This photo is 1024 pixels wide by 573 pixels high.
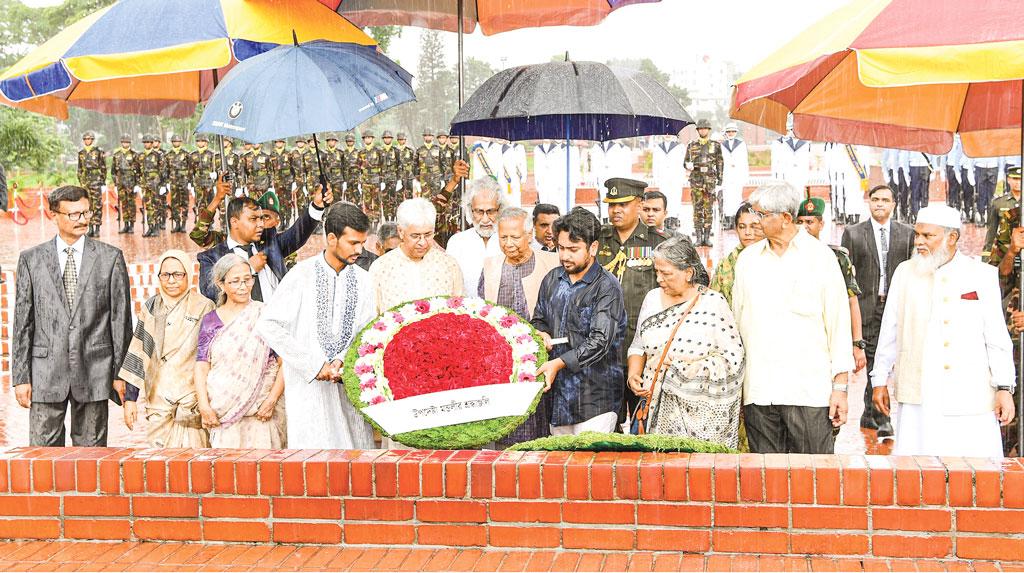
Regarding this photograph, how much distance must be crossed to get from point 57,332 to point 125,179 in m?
19.1

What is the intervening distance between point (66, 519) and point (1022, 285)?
14.5ft

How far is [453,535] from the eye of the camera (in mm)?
3773

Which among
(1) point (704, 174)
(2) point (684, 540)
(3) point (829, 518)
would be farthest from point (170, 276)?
(1) point (704, 174)

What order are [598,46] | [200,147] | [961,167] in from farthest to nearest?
[598,46] < [200,147] < [961,167]

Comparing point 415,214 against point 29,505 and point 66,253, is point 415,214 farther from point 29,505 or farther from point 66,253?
point 29,505

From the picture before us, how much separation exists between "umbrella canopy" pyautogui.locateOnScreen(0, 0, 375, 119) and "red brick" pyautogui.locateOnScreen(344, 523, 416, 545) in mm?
3269

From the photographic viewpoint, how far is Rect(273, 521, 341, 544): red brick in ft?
12.6

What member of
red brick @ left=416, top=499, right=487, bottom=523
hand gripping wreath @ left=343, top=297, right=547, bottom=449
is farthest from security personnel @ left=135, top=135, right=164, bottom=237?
red brick @ left=416, top=499, right=487, bottom=523

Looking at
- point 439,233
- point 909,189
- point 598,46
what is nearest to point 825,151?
point 909,189

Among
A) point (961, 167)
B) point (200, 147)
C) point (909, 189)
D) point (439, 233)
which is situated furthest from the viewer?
point (200, 147)

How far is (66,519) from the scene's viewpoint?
156 inches

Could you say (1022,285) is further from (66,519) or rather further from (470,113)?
(66,519)

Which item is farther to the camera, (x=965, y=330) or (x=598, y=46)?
(x=598, y=46)

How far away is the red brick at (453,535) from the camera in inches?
148
